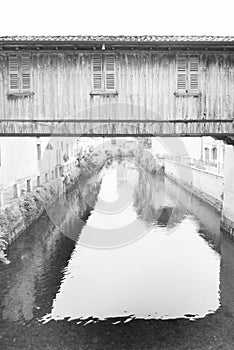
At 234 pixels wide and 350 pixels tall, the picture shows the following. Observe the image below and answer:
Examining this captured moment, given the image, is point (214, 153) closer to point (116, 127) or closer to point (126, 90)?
point (126, 90)

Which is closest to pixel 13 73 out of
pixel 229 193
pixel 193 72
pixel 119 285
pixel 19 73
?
pixel 19 73

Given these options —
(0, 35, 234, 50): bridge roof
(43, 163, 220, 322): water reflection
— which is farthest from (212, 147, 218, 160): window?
(0, 35, 234, 50): bridge roof

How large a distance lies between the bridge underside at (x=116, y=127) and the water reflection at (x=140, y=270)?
4669 mm

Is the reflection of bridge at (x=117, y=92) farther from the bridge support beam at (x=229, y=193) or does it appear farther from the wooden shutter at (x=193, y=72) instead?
the bridge support beam at (x=229, y=193)

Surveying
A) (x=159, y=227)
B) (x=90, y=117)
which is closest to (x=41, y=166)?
(x=159, y=227)

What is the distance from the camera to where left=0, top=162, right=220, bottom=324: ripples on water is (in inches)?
366

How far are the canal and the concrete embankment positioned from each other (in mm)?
470

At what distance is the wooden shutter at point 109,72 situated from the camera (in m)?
10.3

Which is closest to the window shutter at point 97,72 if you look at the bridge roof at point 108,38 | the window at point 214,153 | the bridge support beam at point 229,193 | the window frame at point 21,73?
the bridge roof at point 108,38

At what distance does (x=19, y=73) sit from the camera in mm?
10336

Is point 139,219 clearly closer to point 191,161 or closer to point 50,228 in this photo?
point 50,228

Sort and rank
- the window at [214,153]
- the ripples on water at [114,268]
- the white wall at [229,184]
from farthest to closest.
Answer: the window at [214,153]
the white wall at [229,184]
the ripples on water at [114,268]

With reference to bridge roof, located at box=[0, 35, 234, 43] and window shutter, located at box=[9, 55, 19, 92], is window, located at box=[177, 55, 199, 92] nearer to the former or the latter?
bridge roof, located at box=[0, 35, 234, 43]

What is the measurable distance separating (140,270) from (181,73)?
6.65 meters
